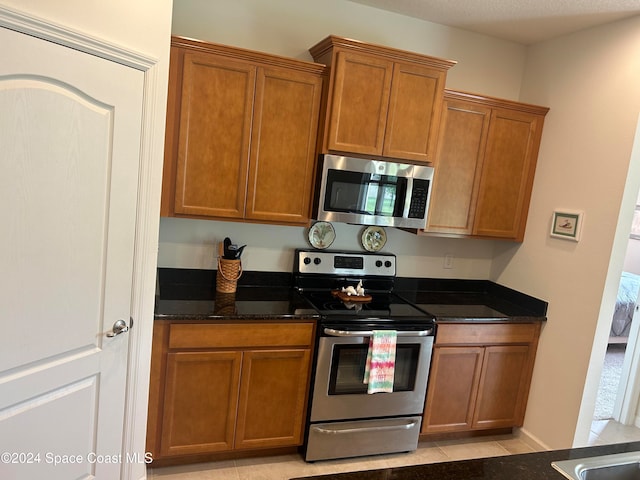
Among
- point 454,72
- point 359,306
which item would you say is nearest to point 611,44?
point 454,72

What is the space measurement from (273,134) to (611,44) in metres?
2.08

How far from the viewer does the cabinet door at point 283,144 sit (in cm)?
261

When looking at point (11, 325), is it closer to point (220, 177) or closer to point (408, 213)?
point (220, 177)

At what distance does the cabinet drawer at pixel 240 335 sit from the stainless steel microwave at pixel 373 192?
670 mm

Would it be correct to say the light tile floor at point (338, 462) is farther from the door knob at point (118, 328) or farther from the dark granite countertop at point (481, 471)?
the dark granite countertop at point (481, 471)

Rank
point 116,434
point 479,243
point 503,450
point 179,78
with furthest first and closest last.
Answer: point 479,243 → point 503,450 → point 179,78 → point 116,434

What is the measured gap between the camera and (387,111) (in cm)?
272

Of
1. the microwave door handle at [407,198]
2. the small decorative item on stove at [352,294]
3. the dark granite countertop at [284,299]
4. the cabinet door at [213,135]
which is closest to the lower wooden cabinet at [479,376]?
the dark granite countertop at [284,299]

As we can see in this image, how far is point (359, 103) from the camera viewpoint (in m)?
2.67

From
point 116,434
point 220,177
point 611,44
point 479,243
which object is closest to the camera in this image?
point 116,434

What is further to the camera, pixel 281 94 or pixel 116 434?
pixel 281 94

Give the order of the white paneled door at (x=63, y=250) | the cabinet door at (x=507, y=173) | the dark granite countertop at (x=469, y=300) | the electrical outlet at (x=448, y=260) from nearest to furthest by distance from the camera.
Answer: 1. the white paneled door at (x=63, y=250)
2. the dark granite countertop at (x=469, y=300)
3. the cabinet door at (x=507, y=173)
4. the electrical outlet at (x=448, y=260)

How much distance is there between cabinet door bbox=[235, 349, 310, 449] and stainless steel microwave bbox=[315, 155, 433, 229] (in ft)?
2.76

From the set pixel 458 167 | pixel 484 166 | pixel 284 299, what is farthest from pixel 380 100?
pixel 284 299
